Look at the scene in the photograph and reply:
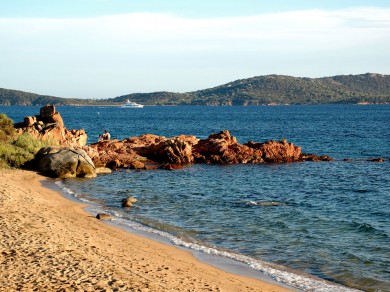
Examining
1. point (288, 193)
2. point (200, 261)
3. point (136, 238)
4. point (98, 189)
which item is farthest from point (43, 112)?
point (200, 261)

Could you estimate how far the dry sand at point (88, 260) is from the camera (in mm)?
12859

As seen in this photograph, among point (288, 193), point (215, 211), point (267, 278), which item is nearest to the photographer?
point (267, 278)

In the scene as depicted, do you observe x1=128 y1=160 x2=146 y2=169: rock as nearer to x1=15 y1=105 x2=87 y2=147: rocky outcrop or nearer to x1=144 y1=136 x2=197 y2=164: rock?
x1=144 y1=136 x2=197 y2=164: rock

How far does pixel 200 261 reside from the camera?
16.7 metres

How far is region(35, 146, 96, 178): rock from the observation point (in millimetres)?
34844

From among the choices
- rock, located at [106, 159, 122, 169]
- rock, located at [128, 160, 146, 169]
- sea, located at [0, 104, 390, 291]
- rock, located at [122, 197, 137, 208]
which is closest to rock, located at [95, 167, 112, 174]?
sea, located at [0, 104, 390, 291]

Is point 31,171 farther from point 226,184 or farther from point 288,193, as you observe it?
point 288,193

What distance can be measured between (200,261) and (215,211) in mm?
7860

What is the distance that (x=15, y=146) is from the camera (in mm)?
37969

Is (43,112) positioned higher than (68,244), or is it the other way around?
(43,112)

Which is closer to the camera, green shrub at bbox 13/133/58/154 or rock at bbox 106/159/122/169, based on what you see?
green shrub at bbox 13/133/58/154

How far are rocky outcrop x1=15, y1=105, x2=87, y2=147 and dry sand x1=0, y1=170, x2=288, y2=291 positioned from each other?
836 inches

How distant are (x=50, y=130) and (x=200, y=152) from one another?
13.0m

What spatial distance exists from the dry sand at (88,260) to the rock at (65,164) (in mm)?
12565
